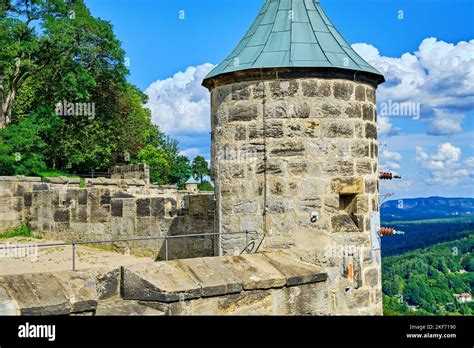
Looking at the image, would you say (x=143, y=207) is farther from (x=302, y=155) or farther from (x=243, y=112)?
(x=302, y=155)

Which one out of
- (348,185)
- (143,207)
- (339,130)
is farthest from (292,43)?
(143,207)

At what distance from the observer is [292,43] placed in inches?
263

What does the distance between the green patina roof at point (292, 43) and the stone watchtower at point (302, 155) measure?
2 cm

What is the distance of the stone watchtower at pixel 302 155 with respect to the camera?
643cm

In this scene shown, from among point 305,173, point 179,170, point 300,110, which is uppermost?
point 179,170

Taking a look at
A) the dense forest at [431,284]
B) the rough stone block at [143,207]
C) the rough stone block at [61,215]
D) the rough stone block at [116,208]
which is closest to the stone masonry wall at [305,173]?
the rough stone block at [143,207]

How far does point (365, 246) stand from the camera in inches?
267

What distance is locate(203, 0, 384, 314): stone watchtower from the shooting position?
6426mm

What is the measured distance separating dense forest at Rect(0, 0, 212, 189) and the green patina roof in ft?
57.5

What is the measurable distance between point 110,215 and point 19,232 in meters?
3.82

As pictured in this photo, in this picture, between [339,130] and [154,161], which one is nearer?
[339,130]

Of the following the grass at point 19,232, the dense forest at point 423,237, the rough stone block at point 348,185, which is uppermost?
the rough stone block at point 348,185

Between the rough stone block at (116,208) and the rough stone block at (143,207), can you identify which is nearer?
the rough stone block at (143,207)

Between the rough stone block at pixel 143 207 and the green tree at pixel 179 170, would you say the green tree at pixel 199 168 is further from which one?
the rough stone block at pixel 143 207
